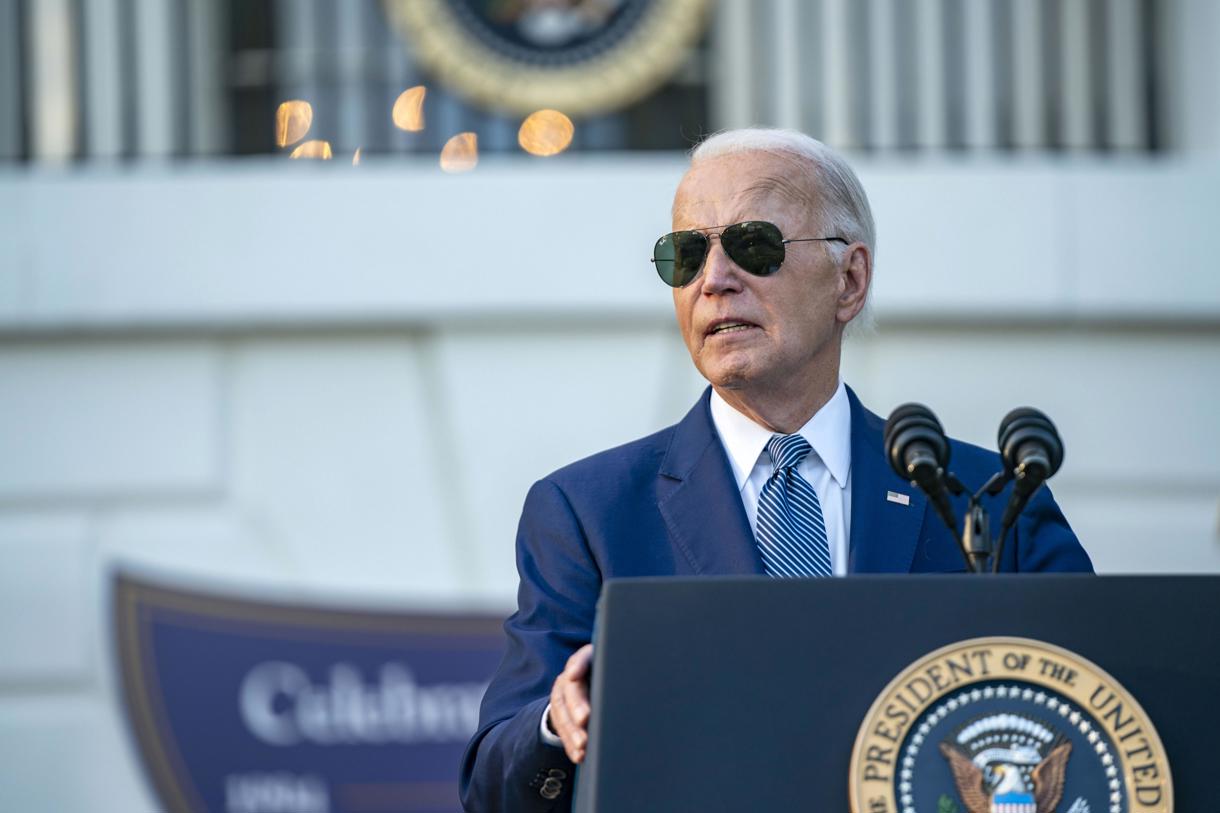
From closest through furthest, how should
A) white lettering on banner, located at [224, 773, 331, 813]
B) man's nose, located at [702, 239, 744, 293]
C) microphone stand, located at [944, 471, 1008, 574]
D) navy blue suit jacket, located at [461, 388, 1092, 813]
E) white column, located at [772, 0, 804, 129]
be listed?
microphone stand, located at [944, 471, 1008, 574], navy blue suit jacket, located at [461, 388, 1092, 813], man's nose, located at [702, 239, 744, 293], white lettering on banner, located at [224, 773, 331, 813], white column, located at [772, 0, 804, 129]

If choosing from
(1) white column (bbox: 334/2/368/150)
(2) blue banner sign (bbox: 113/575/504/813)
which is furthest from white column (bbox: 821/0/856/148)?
(2) blue banner sign (bbox: 113/575/504/813)

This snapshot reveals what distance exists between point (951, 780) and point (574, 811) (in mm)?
437

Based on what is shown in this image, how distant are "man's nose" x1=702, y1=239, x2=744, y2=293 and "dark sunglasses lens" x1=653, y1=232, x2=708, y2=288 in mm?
12

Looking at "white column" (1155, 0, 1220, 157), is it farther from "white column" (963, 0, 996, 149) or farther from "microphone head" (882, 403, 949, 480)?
"microphone head" (882, 403, 949, 480)

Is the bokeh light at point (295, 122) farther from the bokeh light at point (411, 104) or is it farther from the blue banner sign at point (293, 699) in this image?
the blue banner sign at point (293, 699)

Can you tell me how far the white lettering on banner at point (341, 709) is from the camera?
19.0 feet

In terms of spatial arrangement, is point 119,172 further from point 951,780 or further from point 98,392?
point 951,780

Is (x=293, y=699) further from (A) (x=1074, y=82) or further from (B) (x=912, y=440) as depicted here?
(B) (x=912, y=440)

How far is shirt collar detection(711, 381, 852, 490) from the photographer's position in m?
2.37

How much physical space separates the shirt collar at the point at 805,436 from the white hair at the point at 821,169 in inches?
8.3

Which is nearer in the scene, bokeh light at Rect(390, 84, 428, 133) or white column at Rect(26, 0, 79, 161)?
white column at Rect(26, 0, 79, 161)

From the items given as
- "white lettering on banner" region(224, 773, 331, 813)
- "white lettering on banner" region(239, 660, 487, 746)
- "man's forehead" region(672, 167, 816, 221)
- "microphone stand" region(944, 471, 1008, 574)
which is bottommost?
Answer: "white lettering on banner" region(224, 773, 331, 813)

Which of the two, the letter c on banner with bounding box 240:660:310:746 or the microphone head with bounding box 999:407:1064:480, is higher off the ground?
the microphone head with bounding box 999:407:1064:480

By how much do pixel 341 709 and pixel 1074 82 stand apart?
313 centimetres
